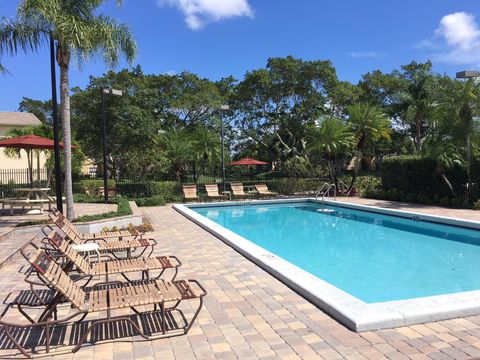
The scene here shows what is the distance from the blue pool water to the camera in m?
7.18

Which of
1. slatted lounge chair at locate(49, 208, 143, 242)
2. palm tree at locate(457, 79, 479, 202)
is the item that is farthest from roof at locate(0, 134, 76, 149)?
palm tree at locate(457, 79, 479, 202)

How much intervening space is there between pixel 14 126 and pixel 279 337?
4190 cm

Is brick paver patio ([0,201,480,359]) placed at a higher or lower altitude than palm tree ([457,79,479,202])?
lower

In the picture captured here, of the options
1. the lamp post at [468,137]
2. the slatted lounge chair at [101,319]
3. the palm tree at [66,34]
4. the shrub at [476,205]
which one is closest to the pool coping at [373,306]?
the slatted lounge chair at [101,319]

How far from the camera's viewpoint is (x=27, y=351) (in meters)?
3.83

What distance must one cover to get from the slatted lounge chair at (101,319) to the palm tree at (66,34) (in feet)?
23.2

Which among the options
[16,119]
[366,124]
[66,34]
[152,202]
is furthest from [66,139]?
[16,119]

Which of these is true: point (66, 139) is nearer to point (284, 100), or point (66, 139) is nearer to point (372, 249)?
point (372, 249)

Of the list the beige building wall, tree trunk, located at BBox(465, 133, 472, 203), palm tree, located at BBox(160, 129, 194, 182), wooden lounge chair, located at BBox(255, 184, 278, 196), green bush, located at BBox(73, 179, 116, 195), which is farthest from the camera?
the beige building wall

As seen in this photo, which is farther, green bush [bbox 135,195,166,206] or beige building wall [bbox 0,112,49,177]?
beige building wall [bbox 0,112,49,177]

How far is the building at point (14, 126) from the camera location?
36938 millimetres

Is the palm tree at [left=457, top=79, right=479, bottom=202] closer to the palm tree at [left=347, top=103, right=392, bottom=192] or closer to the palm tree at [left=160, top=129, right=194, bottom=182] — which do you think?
the palm tree at [left=347, top=103, right=392, bottom=192]

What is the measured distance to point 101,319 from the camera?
4133 millimetres

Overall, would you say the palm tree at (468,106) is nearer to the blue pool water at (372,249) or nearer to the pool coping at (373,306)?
the blue pool water at (372,249)
